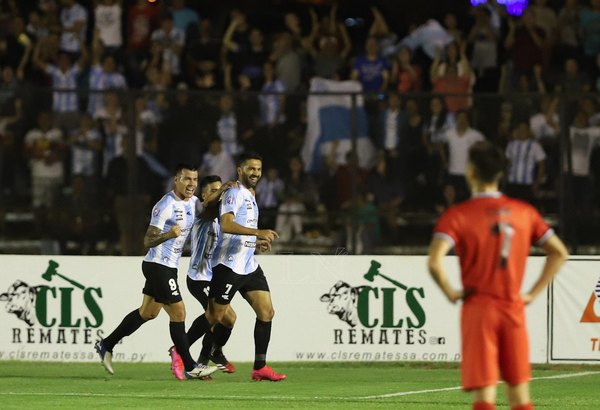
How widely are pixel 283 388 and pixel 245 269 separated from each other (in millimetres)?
1379

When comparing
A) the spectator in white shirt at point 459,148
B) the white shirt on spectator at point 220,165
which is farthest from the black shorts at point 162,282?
the spectator in white shirt at point 459,148

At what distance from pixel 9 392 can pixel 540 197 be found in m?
8.36

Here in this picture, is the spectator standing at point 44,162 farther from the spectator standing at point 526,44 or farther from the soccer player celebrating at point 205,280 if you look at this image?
the spectator standing at point 526,44

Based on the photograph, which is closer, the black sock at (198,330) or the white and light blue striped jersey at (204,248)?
the black sock at (198,330)

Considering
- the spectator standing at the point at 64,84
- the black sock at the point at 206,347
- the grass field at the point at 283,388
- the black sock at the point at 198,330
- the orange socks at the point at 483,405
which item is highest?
the spectator standing at the point at 64,84

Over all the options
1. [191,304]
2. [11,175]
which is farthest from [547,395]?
[11,175]

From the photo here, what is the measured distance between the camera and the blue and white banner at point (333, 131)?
18719 mm

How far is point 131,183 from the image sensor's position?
1864 centimetres

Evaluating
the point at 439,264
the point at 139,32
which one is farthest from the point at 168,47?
the point at 439,264

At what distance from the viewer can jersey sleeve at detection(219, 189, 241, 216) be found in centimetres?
1361

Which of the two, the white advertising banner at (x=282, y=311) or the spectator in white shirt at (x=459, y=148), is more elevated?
the spectator in white shirt at (x=459, y=148)

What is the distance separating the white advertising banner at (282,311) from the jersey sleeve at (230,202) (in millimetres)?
2549

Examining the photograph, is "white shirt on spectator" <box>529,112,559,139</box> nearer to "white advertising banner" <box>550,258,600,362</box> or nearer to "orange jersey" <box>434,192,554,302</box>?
"white advertising banner" <box>550,258,600,362</box>

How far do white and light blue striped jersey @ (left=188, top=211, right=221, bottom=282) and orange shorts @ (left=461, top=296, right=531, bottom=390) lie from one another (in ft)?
23.8
